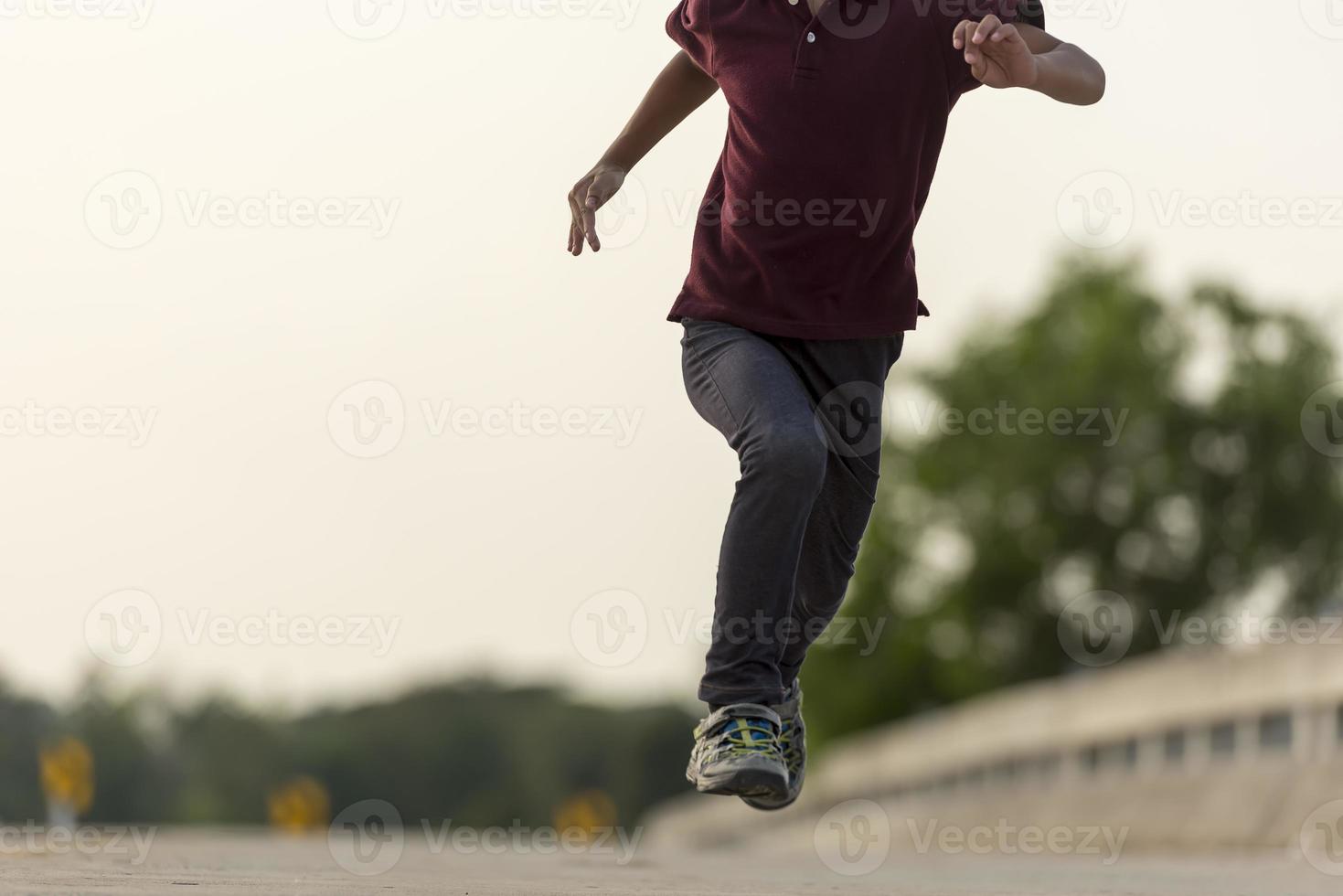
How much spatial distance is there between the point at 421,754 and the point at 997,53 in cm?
12488

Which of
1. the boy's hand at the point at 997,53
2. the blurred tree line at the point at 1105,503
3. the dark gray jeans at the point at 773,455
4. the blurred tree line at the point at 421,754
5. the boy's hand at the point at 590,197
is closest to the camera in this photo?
the boy's hand at the point at 997,53

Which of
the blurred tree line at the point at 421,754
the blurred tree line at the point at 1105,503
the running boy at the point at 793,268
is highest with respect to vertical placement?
the running boy at the point at 793,268

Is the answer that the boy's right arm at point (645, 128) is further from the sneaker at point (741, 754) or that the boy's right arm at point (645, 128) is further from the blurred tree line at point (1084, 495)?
the blurred tree line at point (1084, 495)

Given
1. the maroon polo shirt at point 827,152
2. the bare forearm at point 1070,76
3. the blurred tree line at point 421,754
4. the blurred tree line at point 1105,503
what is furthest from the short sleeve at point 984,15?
the blurred tree line at point 421,754

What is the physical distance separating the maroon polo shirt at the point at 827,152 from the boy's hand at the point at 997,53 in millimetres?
391

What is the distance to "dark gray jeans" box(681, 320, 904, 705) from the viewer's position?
4.94 meters

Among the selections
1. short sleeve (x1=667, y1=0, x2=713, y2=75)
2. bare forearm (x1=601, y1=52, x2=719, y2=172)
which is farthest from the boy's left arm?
bare forearm (x1=601, y1=52, x2=719, y2=172)

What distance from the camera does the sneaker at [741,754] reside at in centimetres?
482

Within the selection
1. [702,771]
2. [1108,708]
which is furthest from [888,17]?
[1108,708]

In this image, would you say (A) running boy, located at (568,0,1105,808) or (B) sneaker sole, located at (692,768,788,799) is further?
(A) running boy, located at (568,0,1105,808)

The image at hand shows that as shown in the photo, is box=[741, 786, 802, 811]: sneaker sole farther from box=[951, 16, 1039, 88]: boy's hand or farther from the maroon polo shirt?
box=[951, 16, 1039, 88]: boy's hand

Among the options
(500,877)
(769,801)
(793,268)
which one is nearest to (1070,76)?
(793,268)

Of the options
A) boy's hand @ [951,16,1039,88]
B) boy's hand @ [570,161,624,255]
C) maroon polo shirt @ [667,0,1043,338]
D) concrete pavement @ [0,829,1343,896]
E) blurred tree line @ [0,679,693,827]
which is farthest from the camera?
blurred tree line @ [0,679,693,827]

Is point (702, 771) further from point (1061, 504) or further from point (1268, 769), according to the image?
point (1061, 504)
